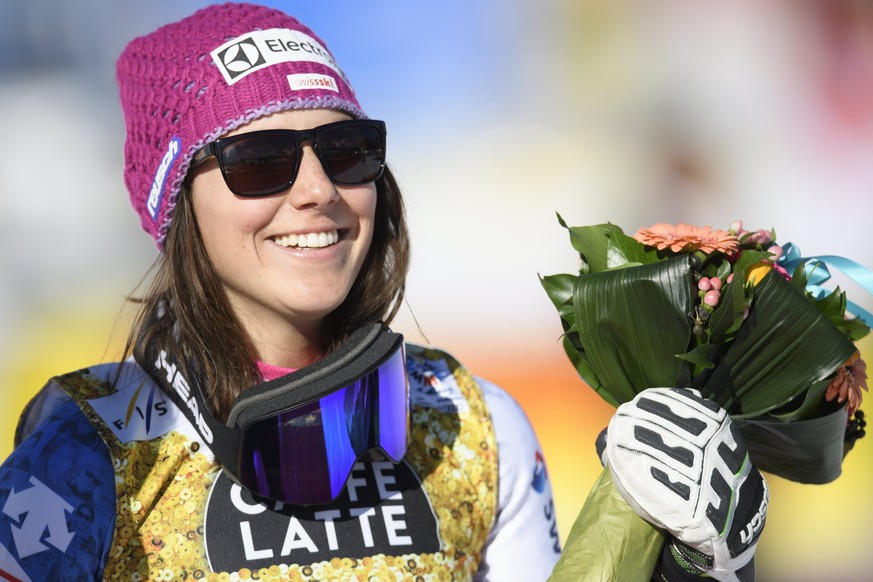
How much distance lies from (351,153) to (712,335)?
735mm

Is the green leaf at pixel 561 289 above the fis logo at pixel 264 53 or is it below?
below

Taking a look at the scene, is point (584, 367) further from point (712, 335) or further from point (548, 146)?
point (548, 146)

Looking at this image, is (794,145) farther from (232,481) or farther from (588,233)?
(232,481)

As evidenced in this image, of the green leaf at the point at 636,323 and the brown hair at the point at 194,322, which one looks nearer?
the green leaf at the point at 636,323

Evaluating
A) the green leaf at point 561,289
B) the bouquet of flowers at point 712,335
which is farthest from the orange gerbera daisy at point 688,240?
the green leaf at point 561,289

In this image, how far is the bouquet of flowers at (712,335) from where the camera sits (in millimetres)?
1515

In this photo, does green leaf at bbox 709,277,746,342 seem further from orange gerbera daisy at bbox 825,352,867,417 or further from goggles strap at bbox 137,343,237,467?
goggles strap at bbox 137,343,237,467

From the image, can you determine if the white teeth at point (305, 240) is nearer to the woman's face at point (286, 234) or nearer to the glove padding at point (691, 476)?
the woman's face at point (286, 234)

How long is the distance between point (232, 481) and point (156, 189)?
58cm

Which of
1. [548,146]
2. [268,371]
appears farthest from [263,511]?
[548,146]

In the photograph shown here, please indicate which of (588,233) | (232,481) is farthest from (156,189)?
(588,233)

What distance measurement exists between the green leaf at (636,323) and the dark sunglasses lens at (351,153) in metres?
0.48

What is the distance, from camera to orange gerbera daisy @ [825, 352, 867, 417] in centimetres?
157

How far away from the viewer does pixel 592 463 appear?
13.6 feet
